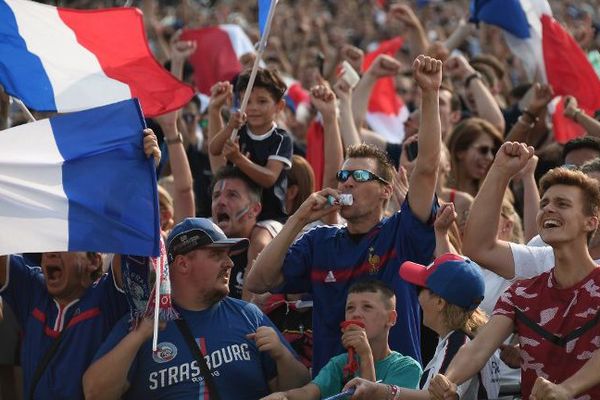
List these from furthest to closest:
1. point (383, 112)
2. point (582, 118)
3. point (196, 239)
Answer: point (383, 112) < point (582, 118) < point (196, 239)

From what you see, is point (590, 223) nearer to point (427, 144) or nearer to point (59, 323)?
point (427, 144)

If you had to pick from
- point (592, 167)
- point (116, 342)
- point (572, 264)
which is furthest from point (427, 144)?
point (116, 342)

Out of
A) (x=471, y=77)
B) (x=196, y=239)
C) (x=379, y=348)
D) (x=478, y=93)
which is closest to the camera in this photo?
(x=379, y=348)

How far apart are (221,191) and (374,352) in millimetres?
1999

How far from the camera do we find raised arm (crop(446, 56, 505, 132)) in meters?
10.2

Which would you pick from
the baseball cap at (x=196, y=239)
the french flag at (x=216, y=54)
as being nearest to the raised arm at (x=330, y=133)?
the baseball cap at (x=196, y=239)

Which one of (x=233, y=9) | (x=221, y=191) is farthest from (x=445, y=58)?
(x=233, y=9)

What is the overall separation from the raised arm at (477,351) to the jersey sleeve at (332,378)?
2.53 feet

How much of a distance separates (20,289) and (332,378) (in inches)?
71.6

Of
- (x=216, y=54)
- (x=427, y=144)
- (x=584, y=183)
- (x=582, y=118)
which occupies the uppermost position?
(x=584, y=183)

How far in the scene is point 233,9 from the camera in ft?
88.6

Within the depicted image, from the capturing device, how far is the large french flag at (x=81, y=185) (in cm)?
639

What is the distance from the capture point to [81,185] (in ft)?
21.5

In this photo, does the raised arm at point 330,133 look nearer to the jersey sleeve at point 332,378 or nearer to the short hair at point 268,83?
the short hair at point 268,83
